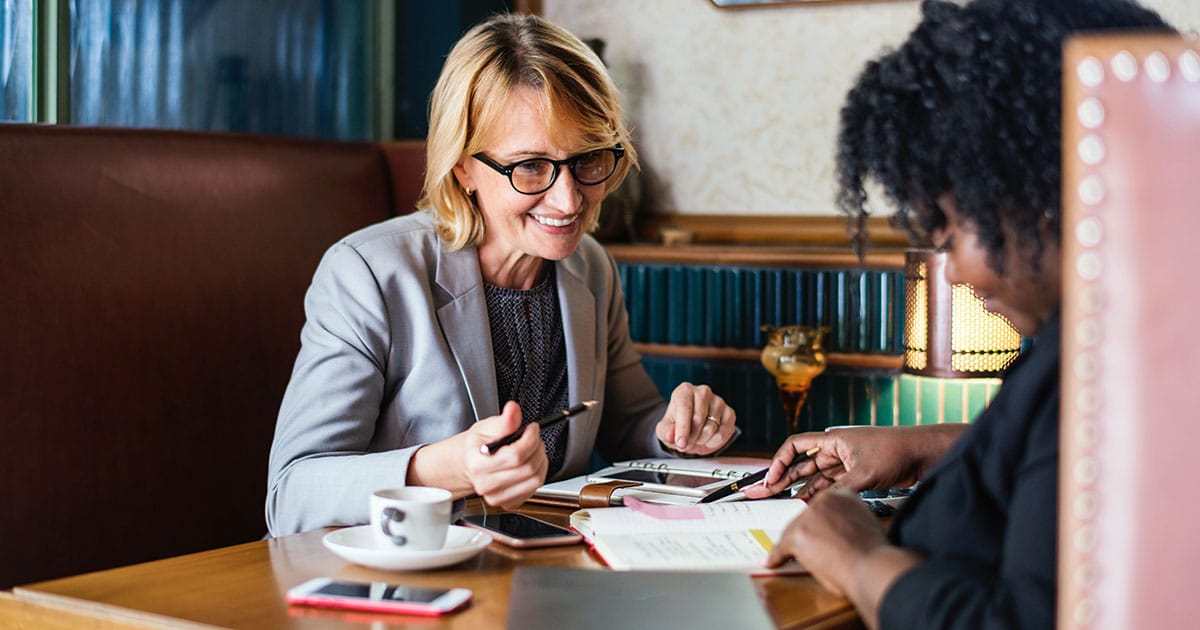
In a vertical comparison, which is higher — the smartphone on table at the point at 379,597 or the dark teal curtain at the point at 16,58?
the dark teal curtain at the point at 16,58

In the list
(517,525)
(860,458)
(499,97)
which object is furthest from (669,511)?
(499,97)

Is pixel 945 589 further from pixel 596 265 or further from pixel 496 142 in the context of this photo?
pixel 596 265

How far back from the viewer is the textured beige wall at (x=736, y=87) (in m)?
3.22

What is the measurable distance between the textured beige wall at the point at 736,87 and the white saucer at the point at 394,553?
80.0 inches

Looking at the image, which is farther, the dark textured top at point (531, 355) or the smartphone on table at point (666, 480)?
the dark textured top at point (531, 355)

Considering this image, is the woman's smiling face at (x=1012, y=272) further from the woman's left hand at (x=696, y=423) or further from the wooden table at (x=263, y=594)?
the woman's left hand at (x=696, y=423)

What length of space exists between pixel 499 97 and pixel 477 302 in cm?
34

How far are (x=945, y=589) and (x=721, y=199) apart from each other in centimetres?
241

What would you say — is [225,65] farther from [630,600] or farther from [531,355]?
[630,600]

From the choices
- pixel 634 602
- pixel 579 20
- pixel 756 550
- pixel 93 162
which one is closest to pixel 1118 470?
pixel 634 602

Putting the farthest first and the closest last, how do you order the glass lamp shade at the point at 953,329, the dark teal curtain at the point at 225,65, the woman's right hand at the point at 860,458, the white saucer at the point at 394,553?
the dark teal curtain at the point at 225,65
the glass lamp shade at the point at 953,329
the woman's right hand at the point at 860,458
the white saucer at the point at 394,553

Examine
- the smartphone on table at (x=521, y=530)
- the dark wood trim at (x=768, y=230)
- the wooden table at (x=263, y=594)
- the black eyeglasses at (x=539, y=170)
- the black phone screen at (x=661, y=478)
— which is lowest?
the wooden table at (x=263, y=594)

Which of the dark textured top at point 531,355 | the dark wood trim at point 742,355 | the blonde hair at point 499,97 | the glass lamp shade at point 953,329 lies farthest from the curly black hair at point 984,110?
the dark wood trim at point 742,355

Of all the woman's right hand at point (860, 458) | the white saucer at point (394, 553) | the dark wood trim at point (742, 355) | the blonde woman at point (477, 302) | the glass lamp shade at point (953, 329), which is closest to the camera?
the white saucer at point (394, 553)
